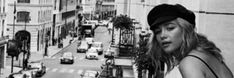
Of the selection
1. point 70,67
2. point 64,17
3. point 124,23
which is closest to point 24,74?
point 124,23

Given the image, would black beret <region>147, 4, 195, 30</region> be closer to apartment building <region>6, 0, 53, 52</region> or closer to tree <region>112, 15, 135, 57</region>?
tree <region>112, 15, 135, 57</region>

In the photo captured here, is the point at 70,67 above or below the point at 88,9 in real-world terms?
below

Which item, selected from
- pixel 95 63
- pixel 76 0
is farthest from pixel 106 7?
pixel 95 63

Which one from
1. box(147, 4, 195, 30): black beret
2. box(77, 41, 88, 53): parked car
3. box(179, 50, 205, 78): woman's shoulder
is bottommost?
box(77, 41, 88, 53): parked car

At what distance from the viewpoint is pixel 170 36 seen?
3170 millimetres

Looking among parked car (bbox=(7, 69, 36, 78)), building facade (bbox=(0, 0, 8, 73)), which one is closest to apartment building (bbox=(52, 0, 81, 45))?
building facade (bbox=(0, 0, 8, 73))

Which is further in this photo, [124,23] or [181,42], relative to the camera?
[124,23]

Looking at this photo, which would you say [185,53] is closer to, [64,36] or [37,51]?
[37,51]

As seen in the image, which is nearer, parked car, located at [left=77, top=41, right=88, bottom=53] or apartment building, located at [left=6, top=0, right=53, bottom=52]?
apartment building, located at [left=6, top=0, right=53, bottom=52]

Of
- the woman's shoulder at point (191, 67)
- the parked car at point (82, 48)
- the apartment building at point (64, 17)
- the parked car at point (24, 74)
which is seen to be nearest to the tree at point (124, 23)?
the parked car at point (24, 74)

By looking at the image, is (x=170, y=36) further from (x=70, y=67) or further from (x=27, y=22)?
(x=27, y=22)

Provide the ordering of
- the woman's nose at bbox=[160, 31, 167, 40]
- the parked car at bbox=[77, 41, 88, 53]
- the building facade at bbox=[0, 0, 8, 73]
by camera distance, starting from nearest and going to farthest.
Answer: the woman's nose at bbox=[160, 31, 167, 40]
the building facade at bbox=[0, 0, 8, 73]
the parked car at bbox=[77, 41, 88, 53]

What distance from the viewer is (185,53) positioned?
319 centimetres

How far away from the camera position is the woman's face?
315 cm
